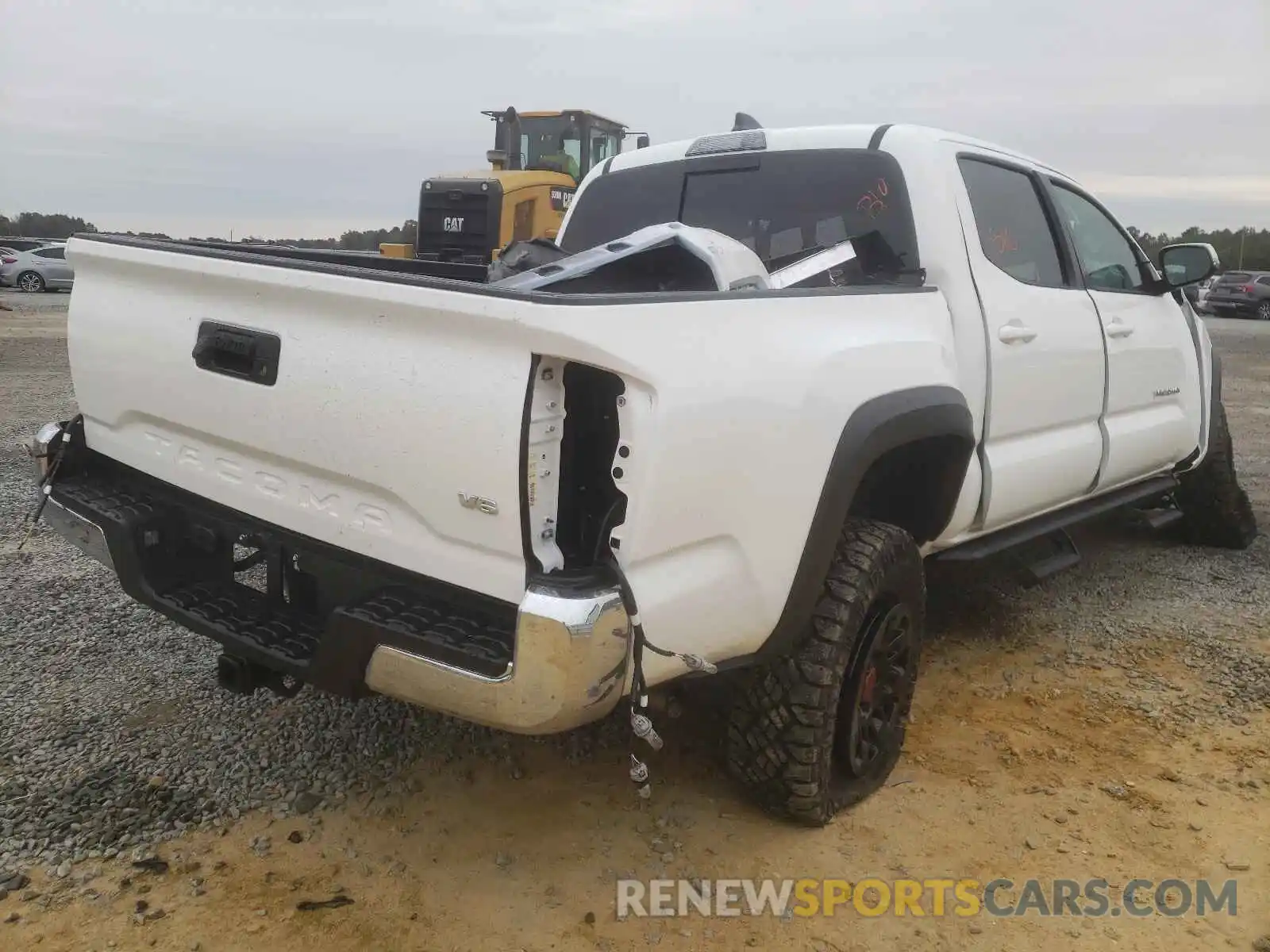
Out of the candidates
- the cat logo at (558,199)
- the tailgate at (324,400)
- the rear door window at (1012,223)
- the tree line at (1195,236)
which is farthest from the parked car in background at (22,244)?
the rear door window at (1012,223)

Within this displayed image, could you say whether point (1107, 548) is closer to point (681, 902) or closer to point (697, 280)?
point (697, 280)

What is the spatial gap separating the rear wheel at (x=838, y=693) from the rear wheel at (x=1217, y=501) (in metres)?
3.20

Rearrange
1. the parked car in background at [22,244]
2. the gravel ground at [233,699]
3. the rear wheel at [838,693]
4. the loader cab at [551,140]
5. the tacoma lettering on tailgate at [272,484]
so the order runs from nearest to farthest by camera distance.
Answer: the tacoma lettering on tailgate at [272,484]
the rear wheel at [838,693]
the gravel ground at [233,699]
the loader cab at [551,140]
the parked car in background at [22,244]

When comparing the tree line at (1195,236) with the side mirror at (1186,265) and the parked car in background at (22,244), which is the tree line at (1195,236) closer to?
the parked car in background at (22,244)

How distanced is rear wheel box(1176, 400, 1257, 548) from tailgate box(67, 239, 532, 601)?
4.60 meters

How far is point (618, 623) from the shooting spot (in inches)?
82.0

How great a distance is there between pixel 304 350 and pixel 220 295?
0.38 m

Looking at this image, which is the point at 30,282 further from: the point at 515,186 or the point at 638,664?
the point at 638,664

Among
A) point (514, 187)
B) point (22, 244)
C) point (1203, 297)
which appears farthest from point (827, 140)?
point (22, 244)

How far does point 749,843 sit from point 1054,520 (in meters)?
2.04

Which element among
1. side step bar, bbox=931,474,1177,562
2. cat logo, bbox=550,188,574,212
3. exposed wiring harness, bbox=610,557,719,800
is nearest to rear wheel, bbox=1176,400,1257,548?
side step bar, bbox=931,474,1177,562

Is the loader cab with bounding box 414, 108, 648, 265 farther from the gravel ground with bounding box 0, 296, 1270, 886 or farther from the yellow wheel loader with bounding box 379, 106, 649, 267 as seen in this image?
the gravel ground with bounding box 0, 296, 1270, 886

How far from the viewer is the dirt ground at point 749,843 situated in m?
2.43

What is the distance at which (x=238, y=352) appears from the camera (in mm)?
2516
